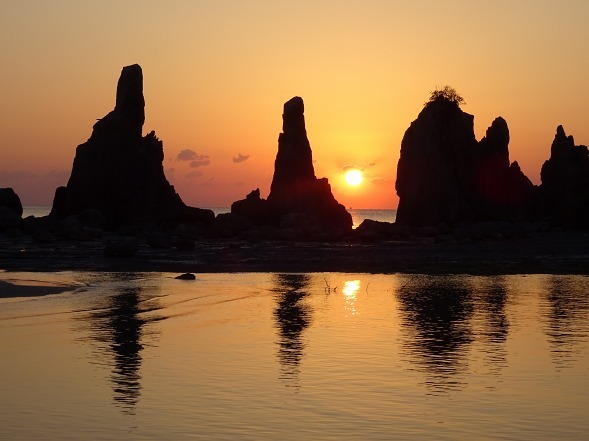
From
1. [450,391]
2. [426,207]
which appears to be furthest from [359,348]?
[426,207]

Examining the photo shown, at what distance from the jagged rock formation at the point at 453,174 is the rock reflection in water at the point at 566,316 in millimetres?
73786

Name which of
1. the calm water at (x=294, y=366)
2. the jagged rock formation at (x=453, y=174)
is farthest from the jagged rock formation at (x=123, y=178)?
the calm water at (x=294, y=366)

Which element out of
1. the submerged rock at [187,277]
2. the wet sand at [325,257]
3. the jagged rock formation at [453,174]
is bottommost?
the submerged rock at [187,277]

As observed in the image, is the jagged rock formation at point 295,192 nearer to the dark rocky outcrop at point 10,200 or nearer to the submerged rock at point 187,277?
the dark rocky outcrop at point 10,200

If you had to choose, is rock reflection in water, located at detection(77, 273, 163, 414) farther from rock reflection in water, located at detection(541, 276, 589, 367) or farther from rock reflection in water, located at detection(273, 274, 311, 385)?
rock reflection in water, located at detection(541, 276, 589, 367)

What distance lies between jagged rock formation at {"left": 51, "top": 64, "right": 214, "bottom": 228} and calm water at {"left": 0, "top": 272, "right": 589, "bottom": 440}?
257 ft

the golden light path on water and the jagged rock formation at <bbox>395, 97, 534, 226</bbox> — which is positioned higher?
the jagged rock formation at <bbox>395, 97, 534, 226</bbox>

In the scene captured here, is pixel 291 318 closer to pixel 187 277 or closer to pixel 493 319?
pixel 493 319

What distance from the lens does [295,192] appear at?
417ft

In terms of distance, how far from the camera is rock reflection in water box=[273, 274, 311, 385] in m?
25.1

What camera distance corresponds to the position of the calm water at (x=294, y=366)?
58.9 feet

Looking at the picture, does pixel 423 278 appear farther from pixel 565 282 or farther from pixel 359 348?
pixel 359 348

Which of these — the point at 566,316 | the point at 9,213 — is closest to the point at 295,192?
the point at 9,213

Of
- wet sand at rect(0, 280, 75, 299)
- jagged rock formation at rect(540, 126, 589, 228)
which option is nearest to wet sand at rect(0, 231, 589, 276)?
wet sand at rect(0, 280, 75, 299)
